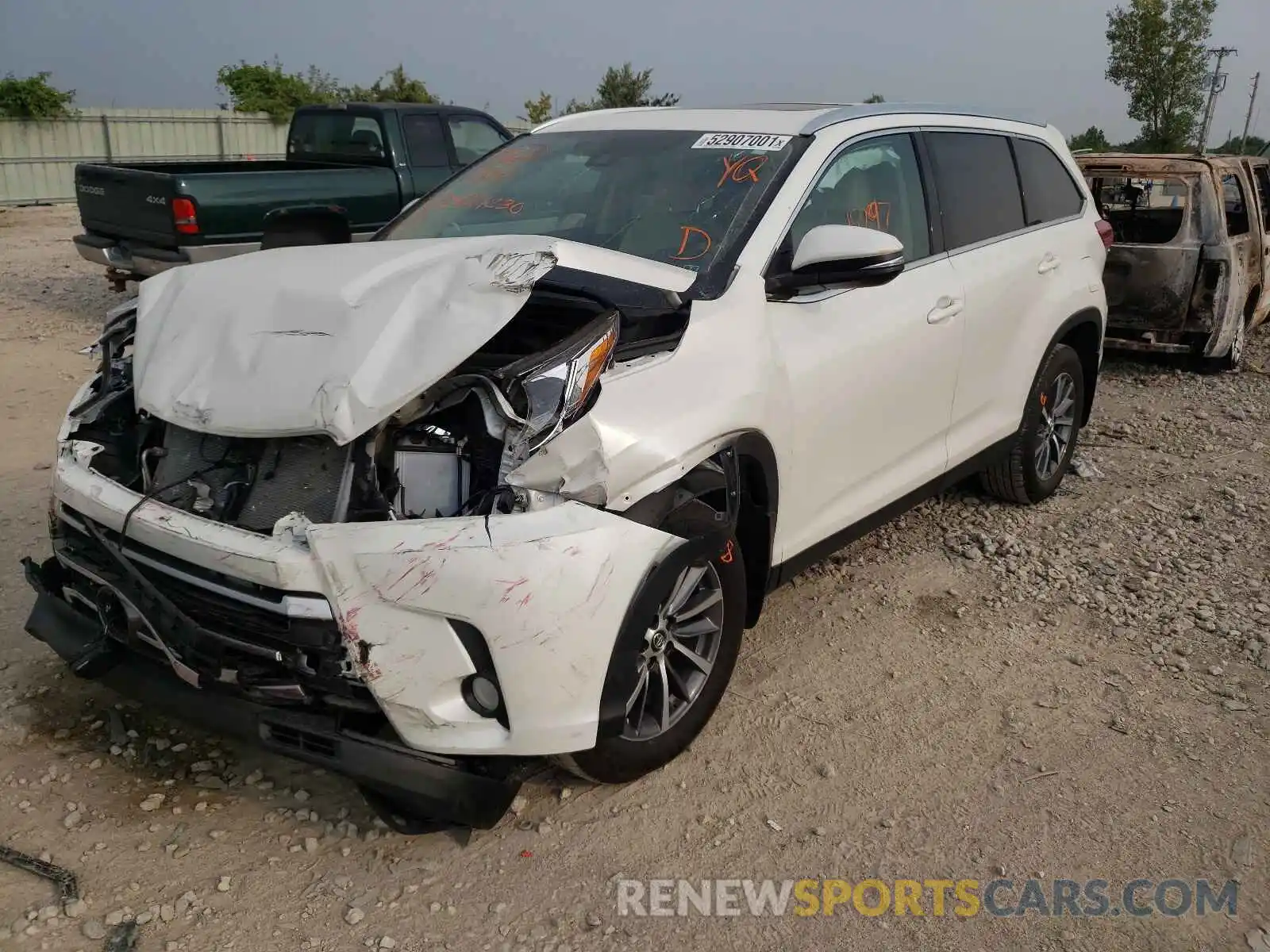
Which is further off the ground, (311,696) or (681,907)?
(311,696)

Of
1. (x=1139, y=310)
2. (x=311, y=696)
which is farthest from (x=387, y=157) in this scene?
(x=311, y=696)

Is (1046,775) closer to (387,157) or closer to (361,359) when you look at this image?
(361,359)

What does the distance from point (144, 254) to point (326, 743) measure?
24.7ft

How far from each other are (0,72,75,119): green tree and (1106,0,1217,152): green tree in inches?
1059

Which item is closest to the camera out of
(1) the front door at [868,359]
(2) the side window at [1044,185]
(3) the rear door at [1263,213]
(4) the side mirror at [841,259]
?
(4) the side mirror at [841,259]

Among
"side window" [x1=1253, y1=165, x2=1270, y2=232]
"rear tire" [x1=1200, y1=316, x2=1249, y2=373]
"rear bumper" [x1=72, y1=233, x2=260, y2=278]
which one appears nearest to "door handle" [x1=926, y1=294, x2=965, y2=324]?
"rear tire" [x1=1200, y1=316, x2=1249, y2=373]

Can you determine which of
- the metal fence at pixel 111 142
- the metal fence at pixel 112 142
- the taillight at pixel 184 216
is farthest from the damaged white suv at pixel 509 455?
the metal fence at pixel 111 142

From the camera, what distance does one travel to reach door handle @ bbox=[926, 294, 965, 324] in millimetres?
3945

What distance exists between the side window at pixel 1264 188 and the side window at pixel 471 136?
→ 6929mm

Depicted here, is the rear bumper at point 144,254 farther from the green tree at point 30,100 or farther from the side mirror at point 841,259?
the green tree at point 30,100

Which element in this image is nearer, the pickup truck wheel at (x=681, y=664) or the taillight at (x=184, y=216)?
the pickup truck wheel at (x=681, y=664)

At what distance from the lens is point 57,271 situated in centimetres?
1263

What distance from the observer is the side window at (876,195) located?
3.59 m

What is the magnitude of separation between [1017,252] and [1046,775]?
237cm
